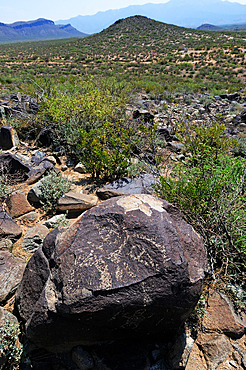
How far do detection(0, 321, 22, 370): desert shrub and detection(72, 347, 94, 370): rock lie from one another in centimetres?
52

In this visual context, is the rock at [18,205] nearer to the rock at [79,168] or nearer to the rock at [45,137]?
the rock at [79,168]

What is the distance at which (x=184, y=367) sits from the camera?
213 centimetres

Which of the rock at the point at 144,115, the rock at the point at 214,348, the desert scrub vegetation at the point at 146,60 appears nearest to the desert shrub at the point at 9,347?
the rock at the point at 214,348

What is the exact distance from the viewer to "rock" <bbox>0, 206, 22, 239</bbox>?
3.34 m

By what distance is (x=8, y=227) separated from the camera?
11.2ft

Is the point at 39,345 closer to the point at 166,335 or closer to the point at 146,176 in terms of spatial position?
the point at 166,335

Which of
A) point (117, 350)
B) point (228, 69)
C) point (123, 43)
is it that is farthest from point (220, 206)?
point (123, 43)

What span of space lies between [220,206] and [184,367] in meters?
1.70

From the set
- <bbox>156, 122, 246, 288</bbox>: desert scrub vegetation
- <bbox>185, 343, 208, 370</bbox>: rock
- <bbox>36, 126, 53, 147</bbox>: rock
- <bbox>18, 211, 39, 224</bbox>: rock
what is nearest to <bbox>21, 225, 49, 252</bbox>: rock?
<bbox>18, 211, 39, 224</bbox>: rock

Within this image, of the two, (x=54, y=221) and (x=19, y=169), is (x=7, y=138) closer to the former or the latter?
(x=19, y=169)

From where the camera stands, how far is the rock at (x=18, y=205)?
3873 mm

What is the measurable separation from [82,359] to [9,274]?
1238 mm

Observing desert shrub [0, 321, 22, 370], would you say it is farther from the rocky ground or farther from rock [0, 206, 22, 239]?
rock [0, 206, 22, 239]

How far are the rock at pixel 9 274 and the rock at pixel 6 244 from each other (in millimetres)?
232
